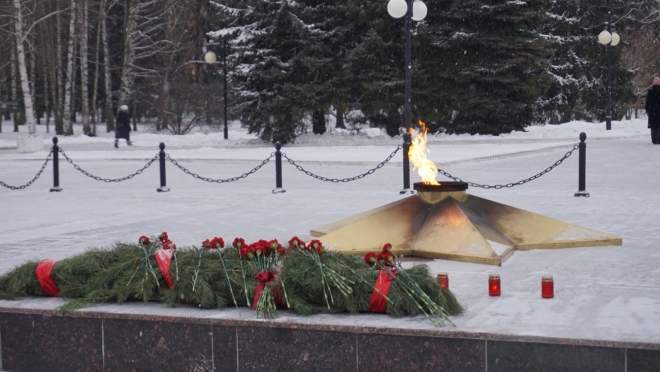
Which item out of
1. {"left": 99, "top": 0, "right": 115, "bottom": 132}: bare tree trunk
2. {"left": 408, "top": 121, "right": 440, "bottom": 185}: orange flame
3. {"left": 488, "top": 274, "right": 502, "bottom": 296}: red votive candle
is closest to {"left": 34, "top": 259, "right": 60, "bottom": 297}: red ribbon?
{"left": 488, "top": 274, "right": 502, "bottom": 296}: red votive candle

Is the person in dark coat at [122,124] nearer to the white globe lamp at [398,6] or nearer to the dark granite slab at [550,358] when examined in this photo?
the white globe lamp at [398,6]

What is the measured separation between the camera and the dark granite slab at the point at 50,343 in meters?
5.93

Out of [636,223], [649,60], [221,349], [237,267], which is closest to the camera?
[221,349]

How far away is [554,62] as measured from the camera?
156 feet

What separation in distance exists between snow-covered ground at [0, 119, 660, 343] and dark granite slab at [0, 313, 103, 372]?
0.19 meters

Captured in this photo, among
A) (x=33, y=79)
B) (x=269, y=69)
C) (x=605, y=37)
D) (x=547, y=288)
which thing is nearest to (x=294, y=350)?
(x=547, y=288)

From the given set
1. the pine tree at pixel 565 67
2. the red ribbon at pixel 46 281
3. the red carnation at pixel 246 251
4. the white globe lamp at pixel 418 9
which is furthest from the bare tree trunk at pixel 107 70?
the red carnation at pixel 246 251

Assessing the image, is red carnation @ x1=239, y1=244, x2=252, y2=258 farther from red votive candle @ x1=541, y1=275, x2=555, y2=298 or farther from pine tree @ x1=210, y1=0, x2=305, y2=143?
pine tree @ x1=210, y1=0, x2=305, y2=143

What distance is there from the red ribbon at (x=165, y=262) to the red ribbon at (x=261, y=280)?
611 millimetres

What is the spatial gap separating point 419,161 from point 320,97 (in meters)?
27.1

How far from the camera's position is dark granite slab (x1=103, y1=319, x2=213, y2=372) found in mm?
5715

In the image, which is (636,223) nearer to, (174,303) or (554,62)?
(174,303)

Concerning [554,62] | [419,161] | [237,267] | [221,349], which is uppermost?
[554,62]

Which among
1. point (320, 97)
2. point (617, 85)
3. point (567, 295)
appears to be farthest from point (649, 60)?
point (567, 295)
